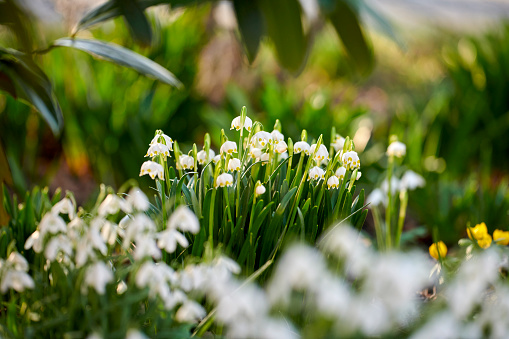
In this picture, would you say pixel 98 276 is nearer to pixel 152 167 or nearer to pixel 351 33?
pixel 152 167

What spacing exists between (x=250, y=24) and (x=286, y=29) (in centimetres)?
16

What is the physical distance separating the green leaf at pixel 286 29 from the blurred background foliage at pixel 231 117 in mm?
189

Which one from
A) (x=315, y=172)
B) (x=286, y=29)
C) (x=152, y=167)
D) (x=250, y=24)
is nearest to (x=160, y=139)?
(x=152, y=167)

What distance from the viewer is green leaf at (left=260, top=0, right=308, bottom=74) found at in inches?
63.7

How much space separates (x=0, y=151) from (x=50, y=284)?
0.51 metres

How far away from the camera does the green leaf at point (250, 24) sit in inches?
58.8

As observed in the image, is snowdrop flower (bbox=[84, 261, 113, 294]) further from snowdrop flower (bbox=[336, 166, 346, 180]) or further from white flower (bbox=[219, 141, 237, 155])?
snowdrop flower (bbox=[336, 166, 346, 180])

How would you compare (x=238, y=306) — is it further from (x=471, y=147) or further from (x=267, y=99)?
(x=471, y=147)

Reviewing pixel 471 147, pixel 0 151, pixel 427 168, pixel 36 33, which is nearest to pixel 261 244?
pixel 0 151

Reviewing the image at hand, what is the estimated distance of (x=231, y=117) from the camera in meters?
2.15

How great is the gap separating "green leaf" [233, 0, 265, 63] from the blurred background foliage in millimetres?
336

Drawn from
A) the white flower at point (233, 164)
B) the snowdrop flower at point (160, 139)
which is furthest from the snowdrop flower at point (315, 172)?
the snowdrop flower at point (160, 139)

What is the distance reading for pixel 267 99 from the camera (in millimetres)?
2193

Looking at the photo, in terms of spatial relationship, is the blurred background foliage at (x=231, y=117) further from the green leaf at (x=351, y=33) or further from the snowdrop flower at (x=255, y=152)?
the snowdrop flower at (x=255, y=152)
